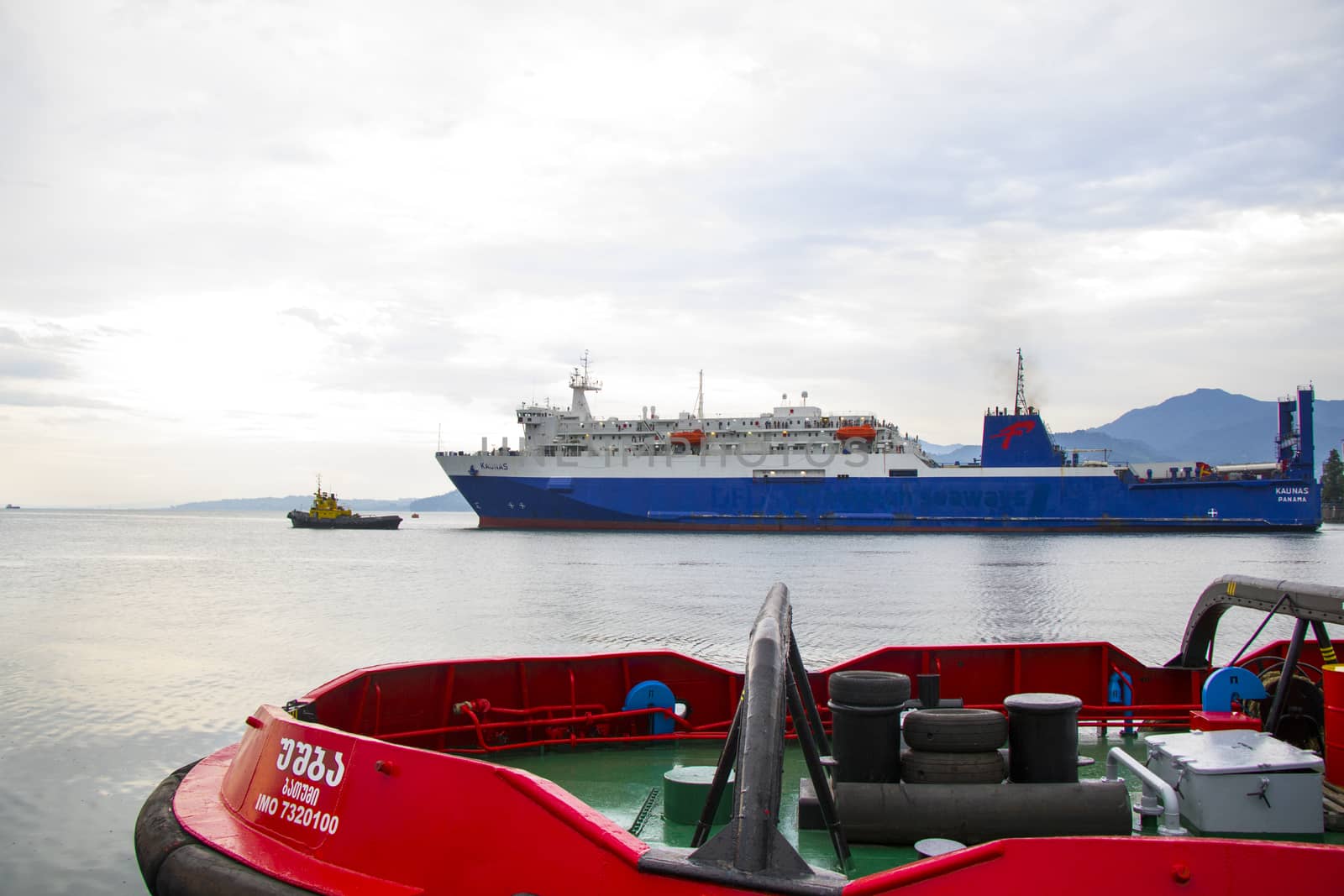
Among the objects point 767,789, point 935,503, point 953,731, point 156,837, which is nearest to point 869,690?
point 953,731

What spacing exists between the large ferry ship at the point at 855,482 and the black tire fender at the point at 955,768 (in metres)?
46.8

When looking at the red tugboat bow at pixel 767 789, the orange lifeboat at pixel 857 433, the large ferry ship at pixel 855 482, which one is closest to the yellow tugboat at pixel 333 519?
the large ferry ship at pixel 855 482

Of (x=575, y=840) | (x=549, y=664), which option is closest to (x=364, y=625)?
(x=549, y=664)

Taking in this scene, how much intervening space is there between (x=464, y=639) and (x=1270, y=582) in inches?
591

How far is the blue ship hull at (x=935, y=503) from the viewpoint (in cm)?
4797

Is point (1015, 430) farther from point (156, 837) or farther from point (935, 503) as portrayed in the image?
point (156, 837)

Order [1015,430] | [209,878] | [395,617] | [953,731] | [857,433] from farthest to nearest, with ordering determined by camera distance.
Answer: [857,433], [1015,430], [395,617], [953,731], [209,878]

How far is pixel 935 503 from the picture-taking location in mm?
49250

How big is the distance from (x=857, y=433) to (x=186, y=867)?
4923 centimetres

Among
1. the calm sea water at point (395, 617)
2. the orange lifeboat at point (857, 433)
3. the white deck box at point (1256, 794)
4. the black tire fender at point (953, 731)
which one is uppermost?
the orange lifeboat at point (857, 433)

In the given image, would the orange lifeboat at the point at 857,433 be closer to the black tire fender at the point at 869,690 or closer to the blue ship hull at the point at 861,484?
the blue ship hull at the point at 861,484

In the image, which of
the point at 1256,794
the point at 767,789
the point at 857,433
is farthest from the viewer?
the point at 857,433

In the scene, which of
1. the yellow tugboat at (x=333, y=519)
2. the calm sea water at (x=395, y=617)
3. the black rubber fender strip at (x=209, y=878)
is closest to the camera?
the black rubber fender strip at (x=209, y=878)

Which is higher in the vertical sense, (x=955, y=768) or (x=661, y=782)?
(x=955, y=768)
